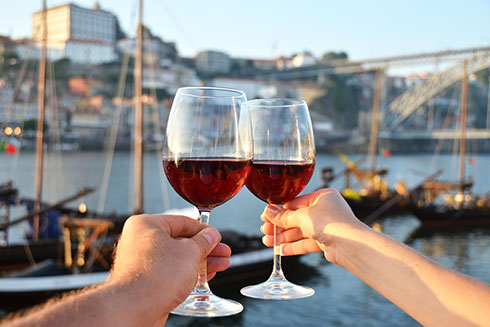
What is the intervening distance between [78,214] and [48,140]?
23487mm

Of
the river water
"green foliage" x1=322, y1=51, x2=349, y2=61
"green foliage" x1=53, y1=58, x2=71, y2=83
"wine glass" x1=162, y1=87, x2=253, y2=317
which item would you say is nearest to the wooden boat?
the river water

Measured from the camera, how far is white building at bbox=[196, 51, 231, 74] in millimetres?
48531

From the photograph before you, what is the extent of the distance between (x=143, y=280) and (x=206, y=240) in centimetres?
11

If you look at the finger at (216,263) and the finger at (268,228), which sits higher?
the finger at (268,228)

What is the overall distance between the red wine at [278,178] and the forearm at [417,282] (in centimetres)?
9

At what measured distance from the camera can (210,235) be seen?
0.50 meters

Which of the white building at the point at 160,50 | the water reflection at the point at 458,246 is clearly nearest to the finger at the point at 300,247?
the water reflection at the point at 458,246

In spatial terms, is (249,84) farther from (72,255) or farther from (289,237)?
(289,237)

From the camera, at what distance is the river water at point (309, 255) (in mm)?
6285

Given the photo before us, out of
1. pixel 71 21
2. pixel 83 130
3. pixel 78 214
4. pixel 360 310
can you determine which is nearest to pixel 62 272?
pixel 78 214

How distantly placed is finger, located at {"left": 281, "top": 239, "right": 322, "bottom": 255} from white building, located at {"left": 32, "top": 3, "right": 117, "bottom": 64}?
43655mm

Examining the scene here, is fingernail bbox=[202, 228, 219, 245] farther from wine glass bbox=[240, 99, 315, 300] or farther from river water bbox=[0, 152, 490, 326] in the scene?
river water bbox=[0, 152, 490, 326]

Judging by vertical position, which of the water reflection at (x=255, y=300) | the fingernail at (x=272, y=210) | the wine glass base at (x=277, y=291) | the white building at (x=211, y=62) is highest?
the white building at (x=211, y=62)

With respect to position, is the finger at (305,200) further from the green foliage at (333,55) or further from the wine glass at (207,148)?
the green foliage at (333,55)
